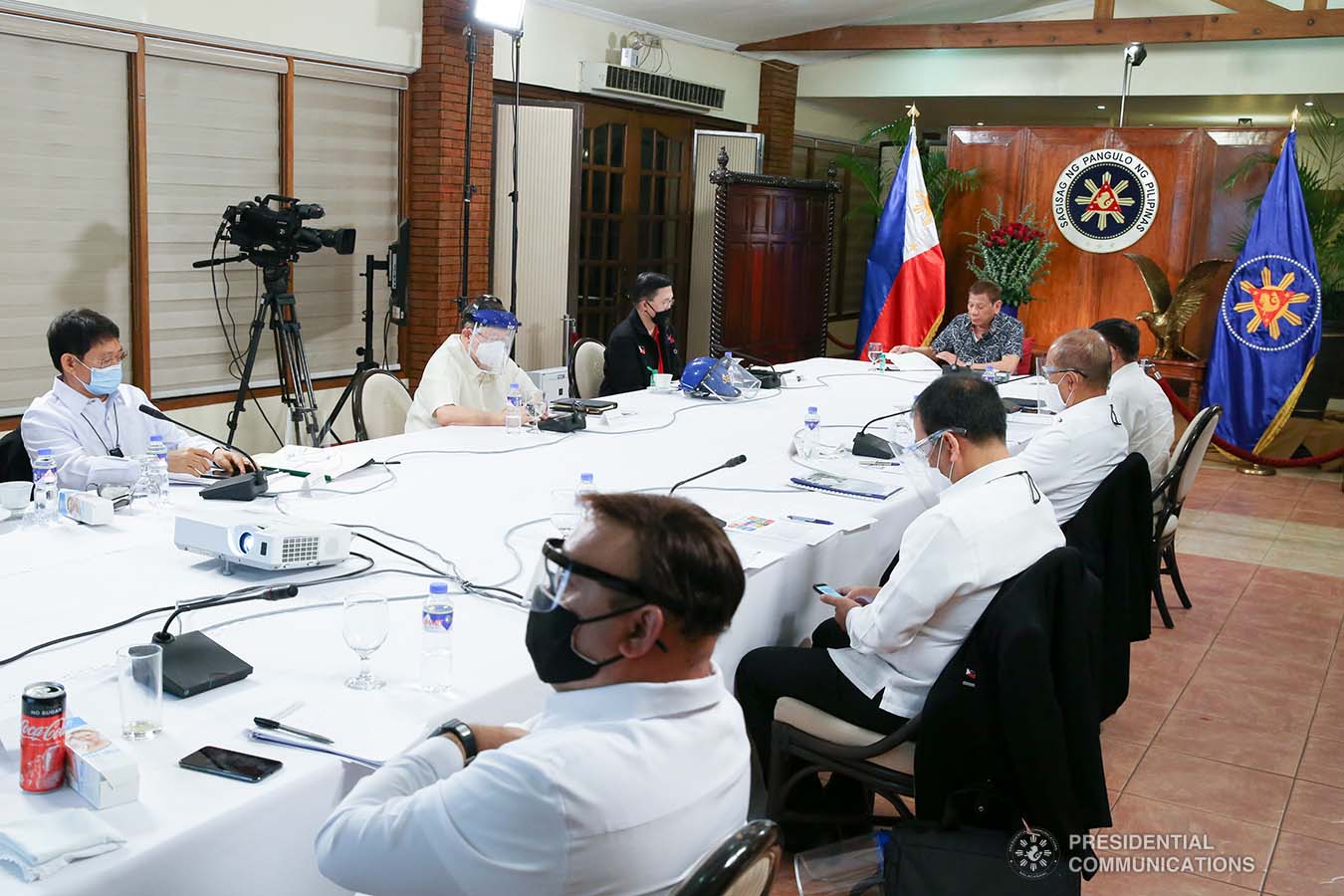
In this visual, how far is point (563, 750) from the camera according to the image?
1236 millimetres

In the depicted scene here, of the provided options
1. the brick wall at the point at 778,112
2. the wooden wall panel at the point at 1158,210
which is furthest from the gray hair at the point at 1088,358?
the brick wall at the point at 778,112

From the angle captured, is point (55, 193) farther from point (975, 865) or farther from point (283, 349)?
point (975, 865)

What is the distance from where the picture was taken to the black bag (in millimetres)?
2121

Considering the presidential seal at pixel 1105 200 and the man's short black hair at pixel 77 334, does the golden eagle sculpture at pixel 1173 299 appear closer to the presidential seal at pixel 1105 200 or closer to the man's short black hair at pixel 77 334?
the presidential seal at pixel 1105 200

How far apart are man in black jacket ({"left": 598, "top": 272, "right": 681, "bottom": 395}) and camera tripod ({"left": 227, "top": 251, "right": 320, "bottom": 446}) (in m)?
1.46

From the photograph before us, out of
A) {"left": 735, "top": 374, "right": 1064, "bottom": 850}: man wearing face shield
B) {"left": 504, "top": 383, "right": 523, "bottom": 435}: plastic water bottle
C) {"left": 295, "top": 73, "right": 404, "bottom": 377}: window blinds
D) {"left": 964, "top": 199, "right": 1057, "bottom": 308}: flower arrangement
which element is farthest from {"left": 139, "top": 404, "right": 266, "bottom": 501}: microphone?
{"left": 964, "top": 199, "right": 1057, "bottom": 308}: flower arrangement

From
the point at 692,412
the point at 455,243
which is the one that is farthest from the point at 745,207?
the point at 692,412

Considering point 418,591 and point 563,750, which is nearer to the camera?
point 563,750

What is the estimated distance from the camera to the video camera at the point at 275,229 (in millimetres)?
5336

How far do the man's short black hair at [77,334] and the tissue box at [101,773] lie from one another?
197 centimetres

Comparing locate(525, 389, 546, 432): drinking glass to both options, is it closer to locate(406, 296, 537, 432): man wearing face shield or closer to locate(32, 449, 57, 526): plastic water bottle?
locate(406, 296, 537, 432): man wearing face shield

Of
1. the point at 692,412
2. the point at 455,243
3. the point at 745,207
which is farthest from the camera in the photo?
the point at 745,207

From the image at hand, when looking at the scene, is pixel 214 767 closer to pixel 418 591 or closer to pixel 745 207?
pixel 418 591

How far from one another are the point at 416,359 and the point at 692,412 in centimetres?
267
